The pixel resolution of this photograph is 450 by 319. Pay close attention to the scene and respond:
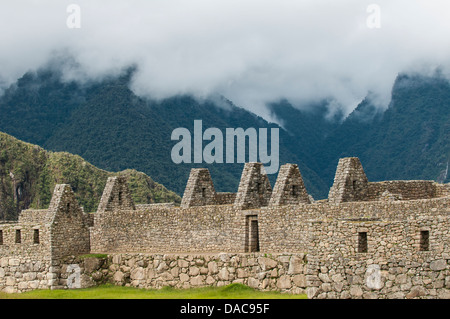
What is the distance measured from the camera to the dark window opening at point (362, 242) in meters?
30.3

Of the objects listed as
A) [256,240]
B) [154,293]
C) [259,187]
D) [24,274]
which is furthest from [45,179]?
[256,240]

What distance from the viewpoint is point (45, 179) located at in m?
74.7

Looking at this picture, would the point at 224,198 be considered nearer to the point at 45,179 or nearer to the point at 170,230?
the point at 170,230

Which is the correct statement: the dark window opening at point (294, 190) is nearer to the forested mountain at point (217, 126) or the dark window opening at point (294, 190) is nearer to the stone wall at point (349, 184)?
the stone wall at point (349, 184)

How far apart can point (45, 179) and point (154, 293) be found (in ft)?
129

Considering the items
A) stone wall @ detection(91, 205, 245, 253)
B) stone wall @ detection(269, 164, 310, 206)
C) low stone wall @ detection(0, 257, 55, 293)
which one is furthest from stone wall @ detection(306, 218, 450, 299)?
low stone wall @ detection(0, 257, 55, 293)

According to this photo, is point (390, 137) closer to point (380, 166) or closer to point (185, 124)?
point (380, 166)

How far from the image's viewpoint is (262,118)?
79.1 m

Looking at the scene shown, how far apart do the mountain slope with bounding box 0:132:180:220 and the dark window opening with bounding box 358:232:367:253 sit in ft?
128

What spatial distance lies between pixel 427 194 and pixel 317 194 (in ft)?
74.5

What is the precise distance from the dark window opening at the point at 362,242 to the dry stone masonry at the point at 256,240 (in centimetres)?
5

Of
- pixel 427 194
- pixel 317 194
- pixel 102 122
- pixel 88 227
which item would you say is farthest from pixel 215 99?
pixel 427 194

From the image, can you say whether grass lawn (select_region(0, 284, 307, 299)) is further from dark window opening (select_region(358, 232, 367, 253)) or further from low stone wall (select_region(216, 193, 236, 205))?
low stone wall (select_region(216, 193, 236, 205))

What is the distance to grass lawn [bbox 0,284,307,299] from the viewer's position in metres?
33.8
